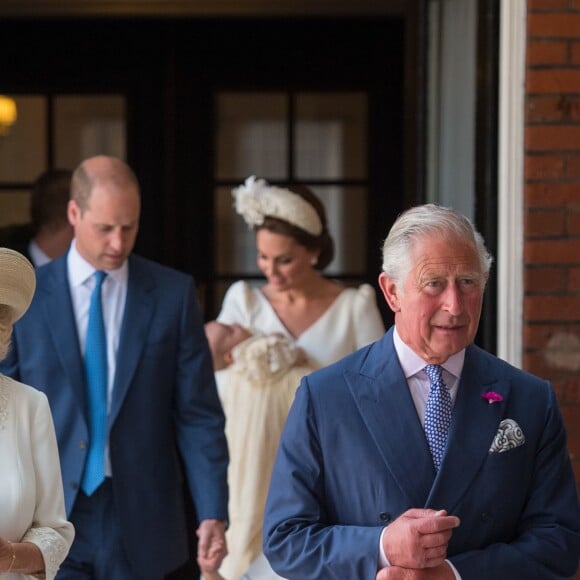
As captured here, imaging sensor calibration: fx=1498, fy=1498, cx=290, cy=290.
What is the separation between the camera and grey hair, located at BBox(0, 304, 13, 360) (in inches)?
131

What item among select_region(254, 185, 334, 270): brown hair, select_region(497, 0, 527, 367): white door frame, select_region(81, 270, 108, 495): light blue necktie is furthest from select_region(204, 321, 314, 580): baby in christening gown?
select_region(81, 270, 108, 495): light blue necktie

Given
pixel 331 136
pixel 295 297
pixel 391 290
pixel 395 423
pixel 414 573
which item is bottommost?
pixel 414 573

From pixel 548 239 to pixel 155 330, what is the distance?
4.97 ft

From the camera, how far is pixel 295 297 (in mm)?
5762

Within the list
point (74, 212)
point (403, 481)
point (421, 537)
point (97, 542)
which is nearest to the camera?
point (421, 537)

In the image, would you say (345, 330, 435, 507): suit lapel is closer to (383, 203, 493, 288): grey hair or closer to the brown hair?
(383, 203, 493, 288): grey hair

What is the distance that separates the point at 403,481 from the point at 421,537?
0.18m

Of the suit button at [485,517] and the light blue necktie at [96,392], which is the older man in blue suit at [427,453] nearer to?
the suit button at [485,517]

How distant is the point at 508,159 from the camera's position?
210 inches

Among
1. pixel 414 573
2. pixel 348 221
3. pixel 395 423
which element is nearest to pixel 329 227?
pixel 348 221

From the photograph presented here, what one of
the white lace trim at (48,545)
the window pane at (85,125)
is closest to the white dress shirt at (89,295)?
the white lace trim at (48,545)

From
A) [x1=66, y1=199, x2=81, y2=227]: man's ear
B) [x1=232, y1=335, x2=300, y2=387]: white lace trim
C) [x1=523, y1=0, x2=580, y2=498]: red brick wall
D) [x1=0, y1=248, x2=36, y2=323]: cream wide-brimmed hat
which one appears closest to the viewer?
[x1=0, y1=248, x2=36, y2=323]: cream wide-brimmed hat

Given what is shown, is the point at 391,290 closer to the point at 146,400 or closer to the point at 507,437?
the point at 507,437

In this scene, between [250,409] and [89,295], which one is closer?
[89,295]
